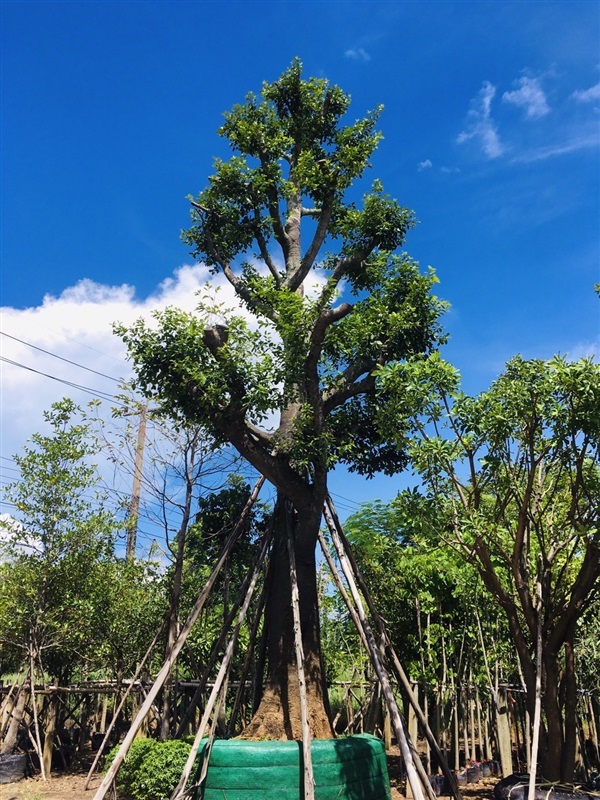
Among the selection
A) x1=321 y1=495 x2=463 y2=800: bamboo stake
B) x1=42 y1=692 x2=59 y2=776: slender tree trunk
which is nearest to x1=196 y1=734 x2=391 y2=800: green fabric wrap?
x1=321 y1=495 x2=463 y2=800: bamboo stake

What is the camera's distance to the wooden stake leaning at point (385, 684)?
211 inches

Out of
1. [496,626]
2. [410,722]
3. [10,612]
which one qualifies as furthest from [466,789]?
[10,612]

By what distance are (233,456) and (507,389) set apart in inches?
216

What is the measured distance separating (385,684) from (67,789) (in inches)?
289

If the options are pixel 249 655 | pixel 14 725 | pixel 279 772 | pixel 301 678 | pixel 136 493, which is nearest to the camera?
pixel 279 772

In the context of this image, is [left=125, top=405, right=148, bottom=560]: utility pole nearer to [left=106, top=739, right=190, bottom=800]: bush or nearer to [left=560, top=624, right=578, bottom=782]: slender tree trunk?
[left=106, top=739, right=190, bottom=800]: bush

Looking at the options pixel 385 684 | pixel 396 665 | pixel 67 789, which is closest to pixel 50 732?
pixel 67 789

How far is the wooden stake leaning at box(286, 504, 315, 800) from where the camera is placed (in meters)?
5.39

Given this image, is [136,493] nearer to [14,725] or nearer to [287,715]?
[14,725]

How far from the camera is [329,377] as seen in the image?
8039 millimetres

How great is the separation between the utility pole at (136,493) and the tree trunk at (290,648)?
165 inches

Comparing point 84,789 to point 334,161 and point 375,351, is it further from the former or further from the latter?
point 334,161

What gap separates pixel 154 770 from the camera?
802 centimetres

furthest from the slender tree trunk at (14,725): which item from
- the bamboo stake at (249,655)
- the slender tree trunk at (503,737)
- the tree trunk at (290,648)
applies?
the slender tree trunk at (503,737)
